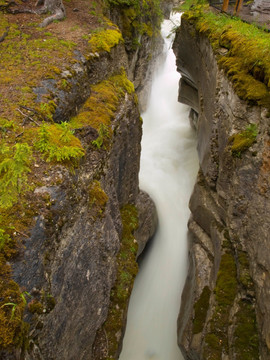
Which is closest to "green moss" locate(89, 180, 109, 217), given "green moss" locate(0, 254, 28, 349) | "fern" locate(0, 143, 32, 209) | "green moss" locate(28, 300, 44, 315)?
"fern" locate(0, 143, 32, 209)

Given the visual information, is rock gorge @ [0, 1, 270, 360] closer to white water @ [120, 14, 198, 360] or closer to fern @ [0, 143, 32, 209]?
fern @ [0, 143, 32, 209]

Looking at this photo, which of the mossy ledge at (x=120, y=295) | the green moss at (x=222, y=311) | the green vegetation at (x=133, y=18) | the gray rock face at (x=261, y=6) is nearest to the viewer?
the mossy ledge at (x=120, y=295)

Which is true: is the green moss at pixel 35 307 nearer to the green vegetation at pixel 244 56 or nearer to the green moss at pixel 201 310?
the green moss at pixel 201 310

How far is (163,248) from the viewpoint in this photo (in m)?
10.4

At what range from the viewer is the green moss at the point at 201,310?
23.3 ft

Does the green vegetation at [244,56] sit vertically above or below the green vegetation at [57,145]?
above

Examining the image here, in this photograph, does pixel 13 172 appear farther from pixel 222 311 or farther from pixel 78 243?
A: pixel 222 311

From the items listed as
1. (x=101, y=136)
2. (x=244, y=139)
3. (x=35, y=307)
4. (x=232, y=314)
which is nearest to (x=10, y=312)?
(x=35, y=307)

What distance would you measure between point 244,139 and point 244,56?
2.37 metres

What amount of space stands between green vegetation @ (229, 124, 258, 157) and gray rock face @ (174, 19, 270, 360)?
12 centimetres

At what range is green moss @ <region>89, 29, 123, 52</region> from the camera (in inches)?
324

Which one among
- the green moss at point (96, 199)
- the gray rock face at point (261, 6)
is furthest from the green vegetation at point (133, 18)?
the green moss at point (96, 199)

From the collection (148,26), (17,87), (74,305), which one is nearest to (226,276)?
(74,305)

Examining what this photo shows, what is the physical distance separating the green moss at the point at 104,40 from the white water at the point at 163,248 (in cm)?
577
